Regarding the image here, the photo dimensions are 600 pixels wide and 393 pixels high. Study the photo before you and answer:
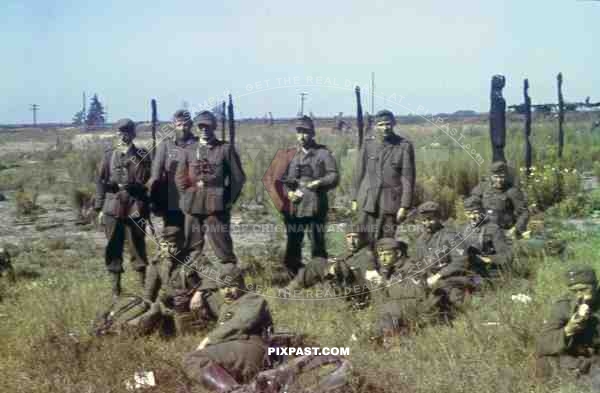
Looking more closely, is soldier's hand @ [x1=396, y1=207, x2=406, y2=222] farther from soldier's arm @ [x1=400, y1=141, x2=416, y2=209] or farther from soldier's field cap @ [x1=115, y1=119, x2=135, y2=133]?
soldier's field cap @ [x1=115, y1=119, x2=135, y2=133]

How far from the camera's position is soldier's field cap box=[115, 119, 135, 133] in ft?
19.3

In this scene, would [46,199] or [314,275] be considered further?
[46,199]

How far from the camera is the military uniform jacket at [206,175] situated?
596cm

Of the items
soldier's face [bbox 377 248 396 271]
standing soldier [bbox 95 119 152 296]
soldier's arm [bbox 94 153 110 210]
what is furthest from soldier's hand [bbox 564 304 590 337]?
soldier's arm [bbox 94 153 110 210]

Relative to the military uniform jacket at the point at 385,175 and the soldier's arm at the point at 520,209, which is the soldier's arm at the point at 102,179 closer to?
the military uniform jacket at the point at 385,175

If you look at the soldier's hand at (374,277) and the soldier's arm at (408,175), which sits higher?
the soldier's arm at (408,175)

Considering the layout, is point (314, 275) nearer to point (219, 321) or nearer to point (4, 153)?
point (219, 321)

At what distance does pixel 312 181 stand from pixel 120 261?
162 centimetres

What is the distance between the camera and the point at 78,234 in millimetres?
7559

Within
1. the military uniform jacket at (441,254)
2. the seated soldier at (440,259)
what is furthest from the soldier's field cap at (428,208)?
the military uniform jacket at (441,254)

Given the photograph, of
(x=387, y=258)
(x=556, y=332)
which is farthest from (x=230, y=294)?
(x=556, y=332)

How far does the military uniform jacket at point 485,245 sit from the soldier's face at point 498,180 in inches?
13.4

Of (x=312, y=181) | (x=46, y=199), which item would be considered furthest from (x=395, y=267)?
(x=46, y=199)

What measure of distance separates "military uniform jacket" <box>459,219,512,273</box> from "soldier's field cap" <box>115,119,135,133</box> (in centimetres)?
271
